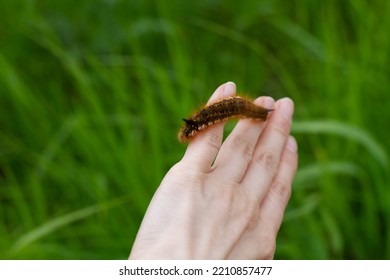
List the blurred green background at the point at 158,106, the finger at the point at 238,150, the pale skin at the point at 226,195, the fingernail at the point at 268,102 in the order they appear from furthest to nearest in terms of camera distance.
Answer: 1. the blurred green background at the point at 158,106
2. the fingernail at the point at 268,102
3. the finger at the point at 238,150
4. the pale skin at the point at 226,195

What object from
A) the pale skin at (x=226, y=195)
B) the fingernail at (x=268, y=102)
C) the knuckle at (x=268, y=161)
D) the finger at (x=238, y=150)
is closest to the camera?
the pale skin at (x=226, y=195)

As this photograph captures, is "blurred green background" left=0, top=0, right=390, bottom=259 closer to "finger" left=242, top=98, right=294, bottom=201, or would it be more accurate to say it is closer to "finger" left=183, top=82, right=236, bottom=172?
"finger" left=242, top=98, right=294, bottom=201

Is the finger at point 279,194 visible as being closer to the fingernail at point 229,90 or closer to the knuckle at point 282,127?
the knuckle at point 282,127

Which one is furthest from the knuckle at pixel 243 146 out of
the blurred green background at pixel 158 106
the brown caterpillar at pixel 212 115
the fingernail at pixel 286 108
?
the blurred green background at pixel 158 106

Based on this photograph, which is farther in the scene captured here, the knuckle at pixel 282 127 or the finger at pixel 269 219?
the knuckle at pixel 282 127

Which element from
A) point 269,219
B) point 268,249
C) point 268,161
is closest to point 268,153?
point 268,161

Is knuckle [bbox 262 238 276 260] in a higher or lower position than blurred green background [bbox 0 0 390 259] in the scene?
lower

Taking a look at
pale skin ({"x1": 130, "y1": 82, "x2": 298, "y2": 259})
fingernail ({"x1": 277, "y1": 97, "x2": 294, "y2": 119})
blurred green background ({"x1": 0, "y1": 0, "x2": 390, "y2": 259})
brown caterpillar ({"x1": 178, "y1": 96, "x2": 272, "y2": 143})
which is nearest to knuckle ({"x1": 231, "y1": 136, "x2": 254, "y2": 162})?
pale skin ({"x1": 130, "y1": 82, "x2": 298, "y2": 259})
